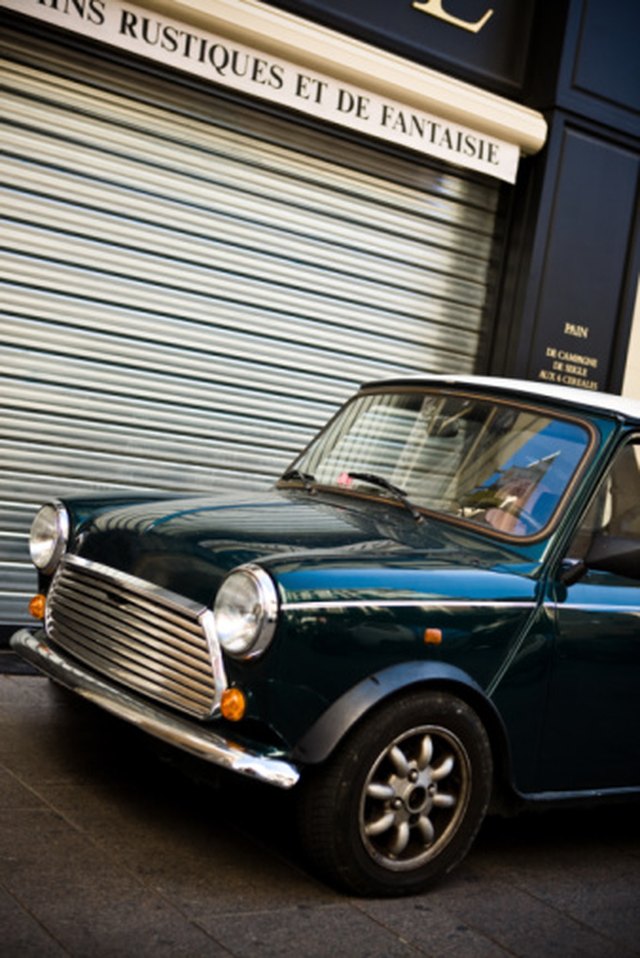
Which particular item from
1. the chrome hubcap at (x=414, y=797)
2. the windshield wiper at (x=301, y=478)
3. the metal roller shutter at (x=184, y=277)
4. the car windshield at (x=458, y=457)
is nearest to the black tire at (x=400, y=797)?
the chrome hubcap at (x=414, y=797)

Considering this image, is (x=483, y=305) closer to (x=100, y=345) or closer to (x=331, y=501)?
(x=100, y=345)

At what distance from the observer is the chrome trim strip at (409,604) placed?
3.88 metres

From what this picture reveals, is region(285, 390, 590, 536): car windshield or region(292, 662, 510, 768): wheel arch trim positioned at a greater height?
region(285, 390, 590, 536): car windshield

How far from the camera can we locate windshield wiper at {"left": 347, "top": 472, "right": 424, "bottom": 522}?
483 cm

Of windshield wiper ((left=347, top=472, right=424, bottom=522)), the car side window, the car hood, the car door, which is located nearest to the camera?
the car hood

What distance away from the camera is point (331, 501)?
5.11 m

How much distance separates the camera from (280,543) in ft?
13.9

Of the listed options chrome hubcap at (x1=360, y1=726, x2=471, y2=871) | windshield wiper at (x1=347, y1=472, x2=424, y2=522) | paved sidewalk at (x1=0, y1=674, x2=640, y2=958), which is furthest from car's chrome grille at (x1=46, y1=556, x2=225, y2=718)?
windshield wiper at (x1=347, y1=472, x2=424, y2=522)

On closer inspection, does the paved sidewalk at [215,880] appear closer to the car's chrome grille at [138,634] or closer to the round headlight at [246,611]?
the car's chrome grille at [138,634]

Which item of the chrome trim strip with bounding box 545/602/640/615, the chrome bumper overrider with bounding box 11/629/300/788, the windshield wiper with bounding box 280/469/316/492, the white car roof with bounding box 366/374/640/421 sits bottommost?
the chrome bumper overrider with bounding box 11/629/300/788

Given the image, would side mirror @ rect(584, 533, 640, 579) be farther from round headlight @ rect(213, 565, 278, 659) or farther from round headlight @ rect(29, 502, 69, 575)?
round headlight @ rect(29, 502, 69, 575)

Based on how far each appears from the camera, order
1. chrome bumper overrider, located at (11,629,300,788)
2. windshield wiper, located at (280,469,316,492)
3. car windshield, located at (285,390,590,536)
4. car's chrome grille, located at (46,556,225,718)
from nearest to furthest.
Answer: chrome bumper overrider, located at (11,629,300,788) < car's chrome grille, located at (46,556,225,718) < car windshield, located at (285,390,590,536) < windshield wiper, located at (280,469,316,492)

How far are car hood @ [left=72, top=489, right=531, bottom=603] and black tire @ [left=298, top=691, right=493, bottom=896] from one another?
467 millimetres

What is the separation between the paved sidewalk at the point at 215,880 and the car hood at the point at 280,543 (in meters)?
0.61
